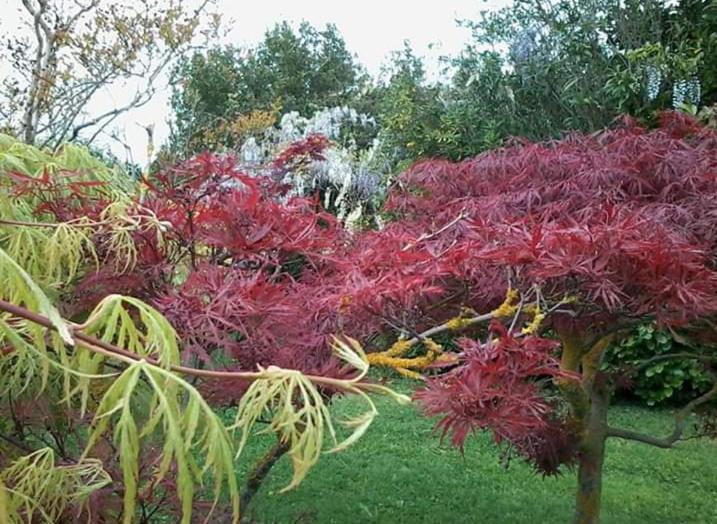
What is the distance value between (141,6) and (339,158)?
7.95 feet

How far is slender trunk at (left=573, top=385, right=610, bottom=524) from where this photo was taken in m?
2.82

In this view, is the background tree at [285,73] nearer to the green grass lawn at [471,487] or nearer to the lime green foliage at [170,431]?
the green grass lawn at [471,487]

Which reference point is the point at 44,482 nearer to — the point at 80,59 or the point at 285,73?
the point at 80,59

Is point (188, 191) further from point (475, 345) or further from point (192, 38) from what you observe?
point (192, 38)

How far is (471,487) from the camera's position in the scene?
15.5 feet

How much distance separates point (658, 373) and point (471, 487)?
8.43 feet

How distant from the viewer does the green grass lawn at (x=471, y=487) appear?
419cm

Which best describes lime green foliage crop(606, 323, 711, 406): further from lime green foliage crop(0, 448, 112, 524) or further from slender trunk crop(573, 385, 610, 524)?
lime green foliage crop(0, 448, 112, 524)

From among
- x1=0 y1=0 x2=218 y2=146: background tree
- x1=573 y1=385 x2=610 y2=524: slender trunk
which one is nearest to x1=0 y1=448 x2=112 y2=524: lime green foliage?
x1=573 y1=385 x2=610 y2=524: slender trunk

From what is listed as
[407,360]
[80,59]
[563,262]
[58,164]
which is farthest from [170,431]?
[80,59]

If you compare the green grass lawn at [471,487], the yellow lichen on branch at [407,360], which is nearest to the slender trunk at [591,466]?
the green grass lawn at [471,487]

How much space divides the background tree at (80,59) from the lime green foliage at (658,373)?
15.1 feet

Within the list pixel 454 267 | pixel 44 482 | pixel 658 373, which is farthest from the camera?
pixel 658 373

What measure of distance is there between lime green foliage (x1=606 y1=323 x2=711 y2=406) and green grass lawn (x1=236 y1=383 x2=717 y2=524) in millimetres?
519
